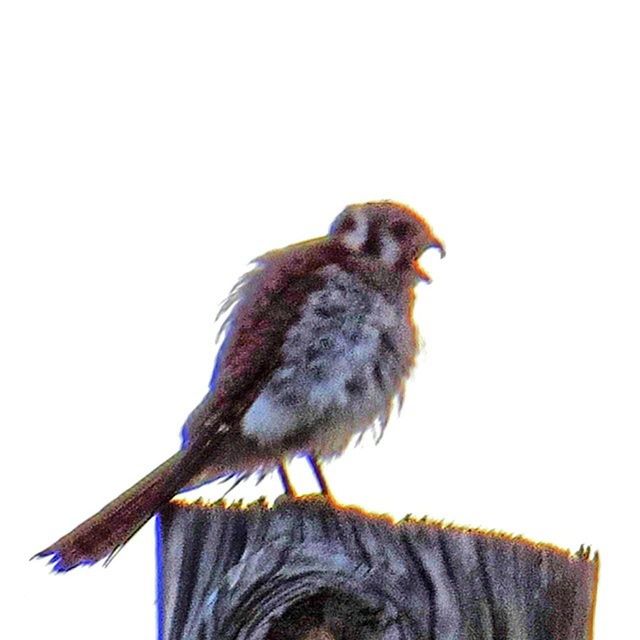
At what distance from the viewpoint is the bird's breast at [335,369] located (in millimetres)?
4281

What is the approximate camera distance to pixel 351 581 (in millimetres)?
2842

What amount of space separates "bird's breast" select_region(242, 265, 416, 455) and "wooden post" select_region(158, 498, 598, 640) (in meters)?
1.26

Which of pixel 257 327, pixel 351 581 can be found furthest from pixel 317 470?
pixel 351 581

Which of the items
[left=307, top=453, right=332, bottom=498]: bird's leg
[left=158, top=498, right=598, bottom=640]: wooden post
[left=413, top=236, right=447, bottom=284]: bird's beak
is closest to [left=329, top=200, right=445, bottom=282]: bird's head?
[left=413, top=236, right=447, bottom=284]: bird's beak

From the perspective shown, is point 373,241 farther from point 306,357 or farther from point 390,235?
point 306,357

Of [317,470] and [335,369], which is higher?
[335,369]

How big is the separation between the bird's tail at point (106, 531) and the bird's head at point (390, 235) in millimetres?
1552

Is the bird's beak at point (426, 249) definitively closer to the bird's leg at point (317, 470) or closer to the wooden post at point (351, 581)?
the bird's leg at point (317, 470)

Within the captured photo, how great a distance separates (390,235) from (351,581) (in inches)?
86.3

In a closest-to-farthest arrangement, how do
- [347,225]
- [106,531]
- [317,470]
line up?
[106,531] < [317,470] < [347,225]

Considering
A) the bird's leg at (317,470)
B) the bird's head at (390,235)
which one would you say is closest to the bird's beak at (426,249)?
the bird's head at (390,235)

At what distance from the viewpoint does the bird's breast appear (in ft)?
14.0

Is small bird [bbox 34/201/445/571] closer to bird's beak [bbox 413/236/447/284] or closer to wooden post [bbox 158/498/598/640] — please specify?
bird's beak [bbox 413/236/447/284]

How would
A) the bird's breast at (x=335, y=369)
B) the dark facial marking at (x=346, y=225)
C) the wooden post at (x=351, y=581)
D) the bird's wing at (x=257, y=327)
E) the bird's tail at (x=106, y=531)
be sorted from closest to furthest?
1. the wooden post at (x=351, y=581)
2. the bird's tail at (x=106, y=531)
3. the bird's wing at (x=257, y=327)
4. the bird's breast at (x=335, y=369)
5. the dark facial marking at (x=346, y=225)
